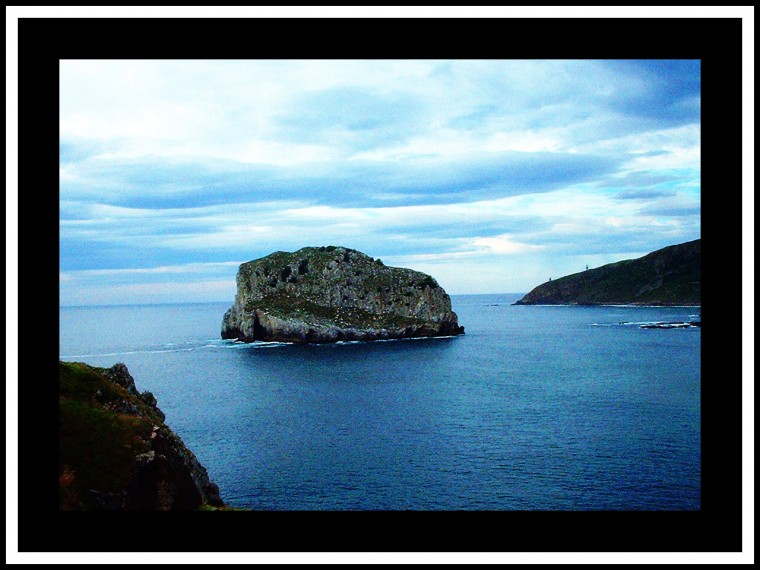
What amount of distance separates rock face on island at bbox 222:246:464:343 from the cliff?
108 meters

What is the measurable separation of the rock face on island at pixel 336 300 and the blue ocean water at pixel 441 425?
2324cm

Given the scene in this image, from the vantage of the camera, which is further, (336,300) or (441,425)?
(336,300)

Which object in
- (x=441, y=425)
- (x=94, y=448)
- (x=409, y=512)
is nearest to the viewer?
(x=409, y=512)

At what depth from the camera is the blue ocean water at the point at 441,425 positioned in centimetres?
3119

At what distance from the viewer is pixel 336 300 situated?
447 ft

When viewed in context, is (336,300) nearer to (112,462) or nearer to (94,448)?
(94,448)

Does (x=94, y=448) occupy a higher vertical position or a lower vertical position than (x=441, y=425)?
higher

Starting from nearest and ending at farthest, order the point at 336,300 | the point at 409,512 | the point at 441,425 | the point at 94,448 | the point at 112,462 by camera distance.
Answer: the point at 409,512 → the point at 112,462 → the point at 94,448 → the point at 441,425 → the point at 336,300

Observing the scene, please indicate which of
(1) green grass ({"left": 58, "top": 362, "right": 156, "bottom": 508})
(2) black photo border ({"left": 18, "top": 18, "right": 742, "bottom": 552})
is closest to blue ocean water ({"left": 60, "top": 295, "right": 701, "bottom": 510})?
(1) green grass ({"left": 58, "top": 362, "right": 156, "bottom": 508})

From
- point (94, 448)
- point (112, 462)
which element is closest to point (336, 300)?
point (94, 448)

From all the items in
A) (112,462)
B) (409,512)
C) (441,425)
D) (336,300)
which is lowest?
(441,425)

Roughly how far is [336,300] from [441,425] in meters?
89.9
